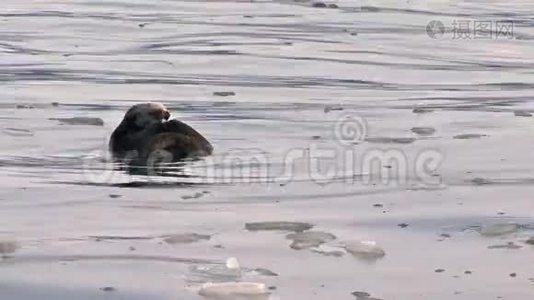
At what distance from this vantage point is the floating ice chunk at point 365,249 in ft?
21.5

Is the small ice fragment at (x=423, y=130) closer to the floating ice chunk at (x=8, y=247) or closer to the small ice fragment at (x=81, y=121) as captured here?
the small ice fragment at (x=81, y=121)

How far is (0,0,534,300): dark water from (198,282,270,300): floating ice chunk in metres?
0.07

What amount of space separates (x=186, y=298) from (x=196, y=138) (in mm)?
3726

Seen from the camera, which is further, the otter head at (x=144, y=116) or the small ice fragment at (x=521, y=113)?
the small ice fragment at (x=521, y=113)

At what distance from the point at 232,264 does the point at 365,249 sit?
727 millimetres

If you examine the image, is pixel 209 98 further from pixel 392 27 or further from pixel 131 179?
pixel 392 27

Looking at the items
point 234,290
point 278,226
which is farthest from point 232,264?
point 278,226

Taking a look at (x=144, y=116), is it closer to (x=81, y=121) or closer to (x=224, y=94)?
(x=81, y=121)

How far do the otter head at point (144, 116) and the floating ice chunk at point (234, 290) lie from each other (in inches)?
154

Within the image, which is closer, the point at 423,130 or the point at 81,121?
the point at 423,130

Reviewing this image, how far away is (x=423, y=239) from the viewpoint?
6883mm

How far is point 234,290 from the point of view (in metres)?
5.84

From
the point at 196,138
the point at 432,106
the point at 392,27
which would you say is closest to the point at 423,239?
the point at 196,138

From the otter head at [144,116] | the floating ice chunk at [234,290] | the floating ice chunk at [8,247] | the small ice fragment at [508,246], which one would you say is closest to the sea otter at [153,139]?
the otter head at [144,116]
